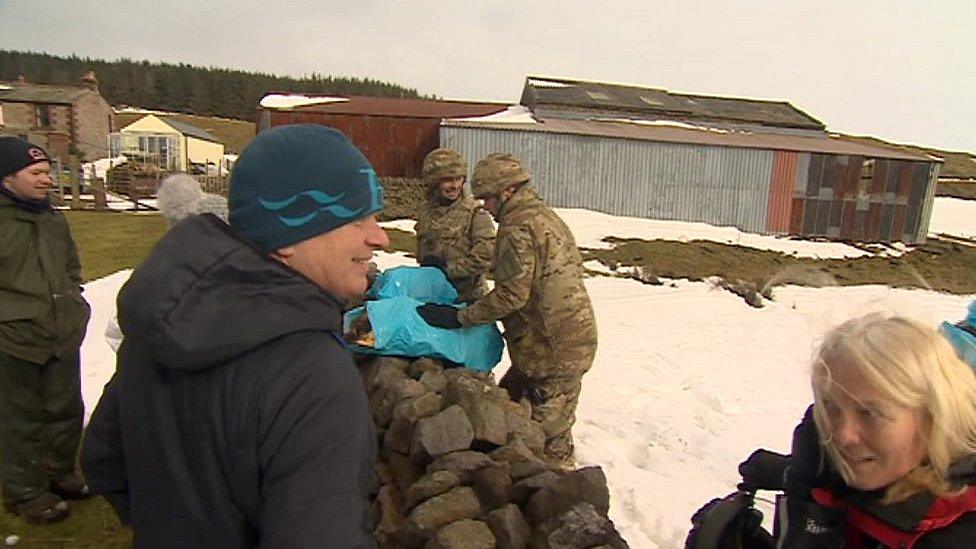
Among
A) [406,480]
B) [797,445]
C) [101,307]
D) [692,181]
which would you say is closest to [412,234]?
[101,307]

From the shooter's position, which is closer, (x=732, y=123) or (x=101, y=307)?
(x=101, y=307)

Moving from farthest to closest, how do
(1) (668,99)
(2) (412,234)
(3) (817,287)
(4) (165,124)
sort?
(4) (165,124) < (1) (668,99) < (2) (412,234) < (3) (817,287)

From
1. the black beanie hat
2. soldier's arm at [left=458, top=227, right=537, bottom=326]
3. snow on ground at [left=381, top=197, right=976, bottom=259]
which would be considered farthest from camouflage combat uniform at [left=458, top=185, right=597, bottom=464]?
snow on ground at [left=381, top=197, right=976, bottom=259]

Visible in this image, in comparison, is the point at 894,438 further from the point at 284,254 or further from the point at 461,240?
the point at 461,240

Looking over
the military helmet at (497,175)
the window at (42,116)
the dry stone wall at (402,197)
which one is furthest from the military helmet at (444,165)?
the window at (42,116)

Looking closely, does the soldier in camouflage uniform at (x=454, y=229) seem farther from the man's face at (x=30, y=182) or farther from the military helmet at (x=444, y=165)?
the man's face at (x=30, y=182)

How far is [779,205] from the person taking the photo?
22.7 meters

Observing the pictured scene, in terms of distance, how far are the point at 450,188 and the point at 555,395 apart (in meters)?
2.11

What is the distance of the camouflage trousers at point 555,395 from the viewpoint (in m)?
4.26

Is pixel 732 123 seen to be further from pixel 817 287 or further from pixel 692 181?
pixel 817 287

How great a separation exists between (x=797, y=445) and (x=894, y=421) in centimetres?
31

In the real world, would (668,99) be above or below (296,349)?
above

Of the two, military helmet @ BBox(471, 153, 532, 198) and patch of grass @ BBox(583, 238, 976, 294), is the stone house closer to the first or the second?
patch of grass @ BBox(583, 238, 976, 294)

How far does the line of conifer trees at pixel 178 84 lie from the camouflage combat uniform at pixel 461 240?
8519 centimetres
